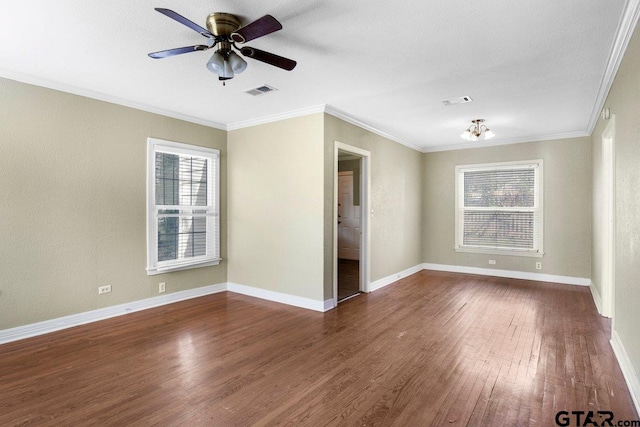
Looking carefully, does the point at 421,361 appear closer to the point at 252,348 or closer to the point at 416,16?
the point at 252,348

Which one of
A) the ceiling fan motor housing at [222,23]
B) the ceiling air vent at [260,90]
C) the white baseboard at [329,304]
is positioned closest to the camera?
the ceiling fan motor housing at [222,23]

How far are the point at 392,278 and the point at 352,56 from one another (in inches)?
159

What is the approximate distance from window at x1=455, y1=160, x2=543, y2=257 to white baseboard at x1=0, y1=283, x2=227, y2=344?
4930 millimetres

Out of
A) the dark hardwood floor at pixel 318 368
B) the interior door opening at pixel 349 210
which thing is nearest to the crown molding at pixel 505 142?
the interior door opening at pixel 349 210

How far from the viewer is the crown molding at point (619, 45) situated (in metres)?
2.15

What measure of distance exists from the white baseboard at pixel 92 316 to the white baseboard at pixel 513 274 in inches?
179

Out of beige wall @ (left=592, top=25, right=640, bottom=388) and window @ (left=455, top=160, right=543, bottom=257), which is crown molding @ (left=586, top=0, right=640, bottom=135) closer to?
beige wall @ (left=592, top=25, right=640, bottom=388)

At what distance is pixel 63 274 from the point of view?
3613mm

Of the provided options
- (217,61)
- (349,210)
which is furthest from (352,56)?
(349,210)

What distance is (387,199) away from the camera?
586cm

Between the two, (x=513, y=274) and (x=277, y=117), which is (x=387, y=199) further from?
(x=513, y=274)

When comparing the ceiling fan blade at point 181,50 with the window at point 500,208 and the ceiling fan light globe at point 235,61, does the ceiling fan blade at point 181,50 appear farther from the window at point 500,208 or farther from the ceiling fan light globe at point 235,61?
the window at point 500,208

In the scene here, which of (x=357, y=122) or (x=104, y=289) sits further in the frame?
(x=357, y=122)

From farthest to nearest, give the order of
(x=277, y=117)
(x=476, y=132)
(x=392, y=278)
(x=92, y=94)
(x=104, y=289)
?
(x=392, y=278), (x=476, y=132), (x=277, y=117), (x=104, y=289), (x=92, y=94)
